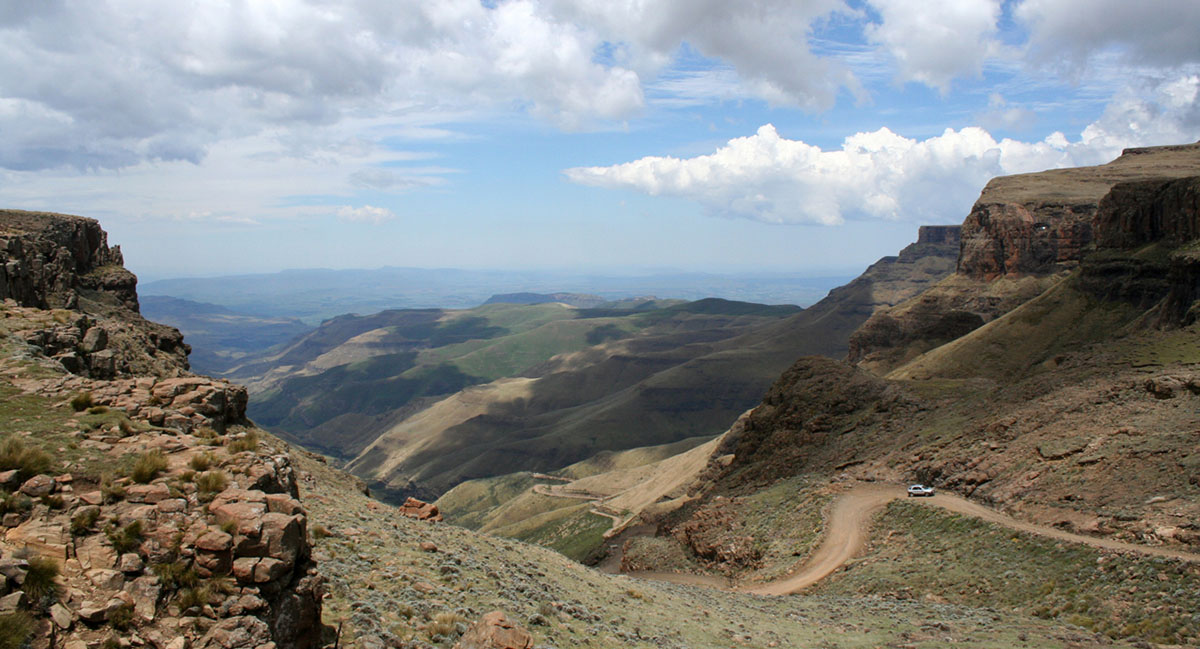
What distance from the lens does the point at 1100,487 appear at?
30.8 m

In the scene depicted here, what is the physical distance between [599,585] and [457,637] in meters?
11.8

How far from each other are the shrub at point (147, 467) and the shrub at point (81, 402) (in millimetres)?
3870

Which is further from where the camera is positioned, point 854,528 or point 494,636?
point 854,528

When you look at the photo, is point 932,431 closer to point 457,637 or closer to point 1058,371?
point 1058,371

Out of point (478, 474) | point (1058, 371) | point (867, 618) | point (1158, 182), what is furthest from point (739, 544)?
point (478, 474)

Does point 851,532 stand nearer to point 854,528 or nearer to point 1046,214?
point 854,528

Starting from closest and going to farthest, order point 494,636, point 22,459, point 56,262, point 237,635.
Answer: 1. point 237,635
2. point 22,459
3. point 494,636
4. point 56,262

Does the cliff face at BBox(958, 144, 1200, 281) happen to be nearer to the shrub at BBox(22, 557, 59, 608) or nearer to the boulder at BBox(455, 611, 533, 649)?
the boulder at BBox(455, 611, 533, 649)

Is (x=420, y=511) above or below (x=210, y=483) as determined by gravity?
below

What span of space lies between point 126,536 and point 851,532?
34.6 meters

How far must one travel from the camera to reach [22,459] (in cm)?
1037

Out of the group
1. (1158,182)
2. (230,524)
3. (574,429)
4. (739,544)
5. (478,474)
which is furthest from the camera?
(574,429)

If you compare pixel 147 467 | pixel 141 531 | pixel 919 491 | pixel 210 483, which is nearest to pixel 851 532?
pixel 919 491

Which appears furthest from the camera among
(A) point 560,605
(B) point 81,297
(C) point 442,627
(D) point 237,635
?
(B) point 81,297
